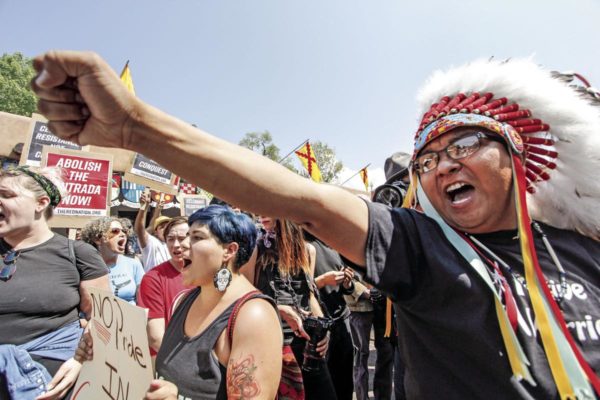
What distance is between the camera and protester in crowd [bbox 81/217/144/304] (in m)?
3.97

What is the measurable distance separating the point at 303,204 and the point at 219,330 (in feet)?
3.09

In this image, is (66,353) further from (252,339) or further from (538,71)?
(538,71)

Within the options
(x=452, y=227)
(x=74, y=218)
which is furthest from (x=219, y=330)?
(x=74, y=218)

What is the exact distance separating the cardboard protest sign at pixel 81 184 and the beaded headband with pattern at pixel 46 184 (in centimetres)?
202

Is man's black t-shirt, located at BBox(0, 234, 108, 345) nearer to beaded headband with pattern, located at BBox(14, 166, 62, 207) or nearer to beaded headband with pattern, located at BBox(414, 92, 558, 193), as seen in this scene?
beaded headband with pattern, located at BBox(14, 166, 62, 207)

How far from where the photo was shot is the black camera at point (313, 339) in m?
2.63

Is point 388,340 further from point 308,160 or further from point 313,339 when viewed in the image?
point 308,160

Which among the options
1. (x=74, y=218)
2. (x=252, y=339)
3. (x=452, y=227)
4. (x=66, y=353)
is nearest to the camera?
(x=452, y=227)

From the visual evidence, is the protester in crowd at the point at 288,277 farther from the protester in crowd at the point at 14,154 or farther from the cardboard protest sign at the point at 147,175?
the protester in crowd at the point at 14,154

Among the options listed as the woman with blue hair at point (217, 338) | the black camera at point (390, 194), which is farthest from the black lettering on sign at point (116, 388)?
the black camera at point (390, 194)

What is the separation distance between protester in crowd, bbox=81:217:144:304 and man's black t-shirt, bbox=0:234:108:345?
1688mm

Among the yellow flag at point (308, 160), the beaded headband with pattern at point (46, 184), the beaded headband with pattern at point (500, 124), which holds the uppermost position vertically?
the yellow flag at point (308, 160)

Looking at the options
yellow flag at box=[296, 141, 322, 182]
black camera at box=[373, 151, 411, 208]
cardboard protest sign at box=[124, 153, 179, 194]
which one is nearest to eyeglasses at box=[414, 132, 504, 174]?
black camera at box=[373, 151, 411, 208]

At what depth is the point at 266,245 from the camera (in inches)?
119
